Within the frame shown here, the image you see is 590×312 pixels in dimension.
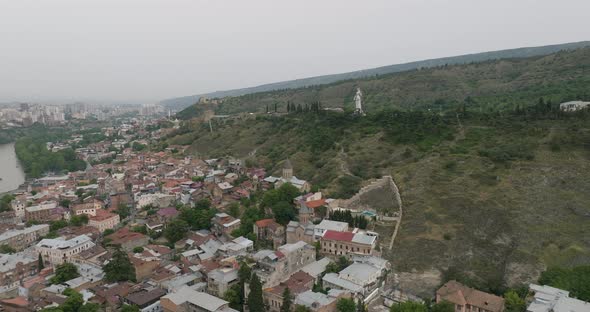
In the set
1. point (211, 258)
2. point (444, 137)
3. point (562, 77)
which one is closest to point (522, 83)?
point (562, 77)

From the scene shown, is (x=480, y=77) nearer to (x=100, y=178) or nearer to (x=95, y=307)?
(x=100, y=178)

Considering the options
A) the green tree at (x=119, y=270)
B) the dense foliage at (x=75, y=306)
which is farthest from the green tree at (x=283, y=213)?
the dense foliage at (x=75, y=306)

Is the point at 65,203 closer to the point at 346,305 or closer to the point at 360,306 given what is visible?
the point at 346,305

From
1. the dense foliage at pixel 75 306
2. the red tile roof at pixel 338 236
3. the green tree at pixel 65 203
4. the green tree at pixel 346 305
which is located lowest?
the green tree at pixel 346 305

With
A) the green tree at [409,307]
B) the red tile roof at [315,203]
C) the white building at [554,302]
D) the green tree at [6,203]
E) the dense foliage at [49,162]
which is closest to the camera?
the white building at [554,302]

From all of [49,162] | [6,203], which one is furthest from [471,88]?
[6,203]

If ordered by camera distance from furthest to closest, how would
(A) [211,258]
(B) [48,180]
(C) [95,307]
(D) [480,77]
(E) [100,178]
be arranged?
(D) [480,77] → (B) [48,180] → (E) [100,178] → (A) [211,258] → (C) [95,307]

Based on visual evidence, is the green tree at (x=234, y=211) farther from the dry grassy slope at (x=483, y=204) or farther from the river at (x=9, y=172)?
the river at (x=9, y=172)
